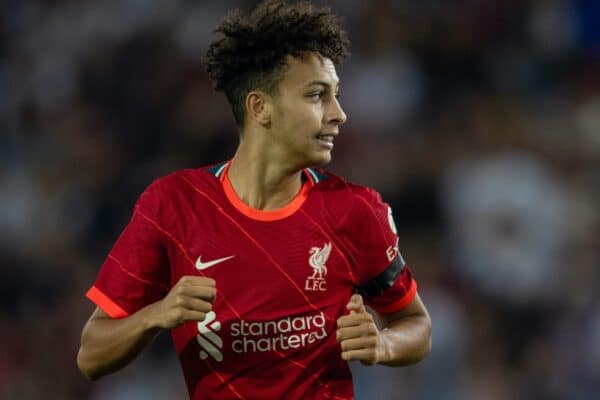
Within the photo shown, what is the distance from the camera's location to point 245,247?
4.02 meters

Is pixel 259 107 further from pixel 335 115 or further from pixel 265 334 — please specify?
pixel 265 334

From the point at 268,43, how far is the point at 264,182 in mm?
457

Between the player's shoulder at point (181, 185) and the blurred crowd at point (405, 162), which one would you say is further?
the blurred crowd at point (405, 162)

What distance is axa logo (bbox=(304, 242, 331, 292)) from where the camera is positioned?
4.02 metres

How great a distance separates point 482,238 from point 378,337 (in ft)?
13.7

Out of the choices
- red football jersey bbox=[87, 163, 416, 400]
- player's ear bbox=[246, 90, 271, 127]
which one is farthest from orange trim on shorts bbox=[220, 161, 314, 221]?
player's ear bbox=[246, 90, 271, 127]

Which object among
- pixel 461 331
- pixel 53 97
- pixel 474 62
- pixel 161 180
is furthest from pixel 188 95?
pixel 161 180

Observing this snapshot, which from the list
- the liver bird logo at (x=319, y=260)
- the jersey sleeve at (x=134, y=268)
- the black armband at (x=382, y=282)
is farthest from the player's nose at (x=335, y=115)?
the jersey sleeve at (x=134, y=268)

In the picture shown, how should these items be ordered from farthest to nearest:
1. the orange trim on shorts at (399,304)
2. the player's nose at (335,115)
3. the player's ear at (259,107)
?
the orange trim on shorts at (399,304) → the player's ear at (259,107) → the player's nose at (335,115)

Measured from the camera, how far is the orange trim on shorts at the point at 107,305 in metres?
4.00

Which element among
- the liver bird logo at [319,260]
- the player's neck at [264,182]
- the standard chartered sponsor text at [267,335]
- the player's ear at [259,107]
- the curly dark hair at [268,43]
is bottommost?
the standard chartered sponsor text at [267,335]

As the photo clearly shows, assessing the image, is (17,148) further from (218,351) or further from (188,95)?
(218,351)

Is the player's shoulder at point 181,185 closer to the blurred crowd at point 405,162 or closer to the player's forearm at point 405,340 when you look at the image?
the player's forearm at point 405,340

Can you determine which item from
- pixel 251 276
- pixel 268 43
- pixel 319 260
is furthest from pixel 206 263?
pixel 268 43
